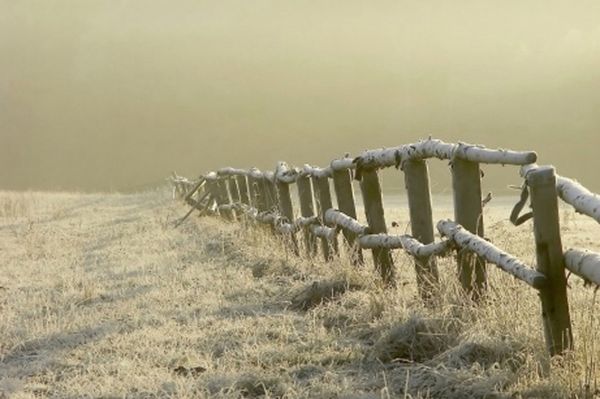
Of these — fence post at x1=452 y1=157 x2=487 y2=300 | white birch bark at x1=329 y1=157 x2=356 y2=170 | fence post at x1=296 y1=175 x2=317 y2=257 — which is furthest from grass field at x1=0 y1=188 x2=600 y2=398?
white birch bark at x1=329 y1=157 x2=356 y2=170

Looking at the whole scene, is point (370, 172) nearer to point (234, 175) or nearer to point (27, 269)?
point (27, 269)

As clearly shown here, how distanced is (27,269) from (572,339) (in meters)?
8.10

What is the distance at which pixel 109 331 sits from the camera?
637cm

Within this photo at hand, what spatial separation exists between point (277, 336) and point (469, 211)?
1.63m

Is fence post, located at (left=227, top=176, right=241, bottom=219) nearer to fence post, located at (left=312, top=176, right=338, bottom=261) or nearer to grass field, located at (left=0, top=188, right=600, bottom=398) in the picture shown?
grass field, located at (left=0, top=188, right=600, bottom=398)

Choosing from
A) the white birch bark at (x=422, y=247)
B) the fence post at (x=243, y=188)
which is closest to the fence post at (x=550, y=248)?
the white birch bark at (x=422, y=247)

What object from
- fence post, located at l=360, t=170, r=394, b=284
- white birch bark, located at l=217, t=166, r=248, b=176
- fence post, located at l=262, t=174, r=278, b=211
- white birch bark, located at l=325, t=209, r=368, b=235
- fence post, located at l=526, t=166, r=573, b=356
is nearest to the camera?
fence post, located at l=526, t=166, r=573, b=356

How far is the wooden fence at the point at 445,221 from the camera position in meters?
4.19

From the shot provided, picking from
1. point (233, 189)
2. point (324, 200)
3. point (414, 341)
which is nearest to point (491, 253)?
point (414, 341)

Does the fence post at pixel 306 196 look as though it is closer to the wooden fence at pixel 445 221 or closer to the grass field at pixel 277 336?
the wooden fence at pixel 445 221

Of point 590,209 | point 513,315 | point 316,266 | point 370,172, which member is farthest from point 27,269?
point 590,209

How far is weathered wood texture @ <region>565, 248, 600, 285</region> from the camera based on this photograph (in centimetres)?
376

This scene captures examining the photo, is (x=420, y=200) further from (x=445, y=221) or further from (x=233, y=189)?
(x=233, y=189)

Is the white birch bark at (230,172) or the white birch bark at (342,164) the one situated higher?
the white birch bark at (342,164)
